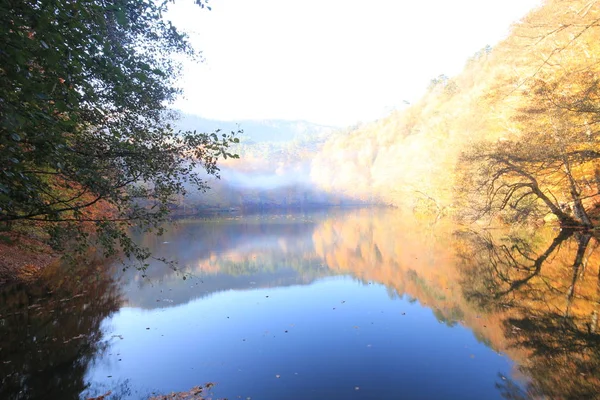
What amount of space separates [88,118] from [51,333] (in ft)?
18.5

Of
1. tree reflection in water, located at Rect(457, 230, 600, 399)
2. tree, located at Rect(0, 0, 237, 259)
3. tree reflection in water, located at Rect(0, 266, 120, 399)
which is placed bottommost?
tree reflection in water, located at Rect(0, 266, 120, 399)

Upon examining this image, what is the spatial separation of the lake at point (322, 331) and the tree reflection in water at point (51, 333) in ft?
0.12

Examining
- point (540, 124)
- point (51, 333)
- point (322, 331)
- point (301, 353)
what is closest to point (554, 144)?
point (540, 124)

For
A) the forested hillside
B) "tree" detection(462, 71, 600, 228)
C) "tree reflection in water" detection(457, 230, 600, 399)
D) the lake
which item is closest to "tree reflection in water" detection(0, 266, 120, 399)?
the lake

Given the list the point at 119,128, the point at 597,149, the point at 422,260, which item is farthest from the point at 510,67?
the point at 119,128

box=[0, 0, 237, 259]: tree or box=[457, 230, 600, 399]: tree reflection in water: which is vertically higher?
box=[0, 0, 237, 259]: tree

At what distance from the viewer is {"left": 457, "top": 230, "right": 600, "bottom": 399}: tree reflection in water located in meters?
5.39

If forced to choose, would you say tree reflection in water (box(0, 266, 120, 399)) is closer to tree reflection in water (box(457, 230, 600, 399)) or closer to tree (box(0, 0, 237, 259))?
tree (box(0, 0, 237, 259))

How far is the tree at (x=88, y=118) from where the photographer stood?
2621mm

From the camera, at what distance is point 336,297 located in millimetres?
11250

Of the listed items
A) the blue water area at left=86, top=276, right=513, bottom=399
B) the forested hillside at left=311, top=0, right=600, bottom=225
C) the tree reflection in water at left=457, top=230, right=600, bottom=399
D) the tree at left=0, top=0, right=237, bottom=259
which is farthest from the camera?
the forested hillside at left=311, top=0, right=600, bottom=225

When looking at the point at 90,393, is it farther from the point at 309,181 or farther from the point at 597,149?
the point at 309,181

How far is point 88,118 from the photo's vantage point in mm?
5199

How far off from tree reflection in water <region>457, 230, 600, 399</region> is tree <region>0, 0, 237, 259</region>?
5.95 meters
